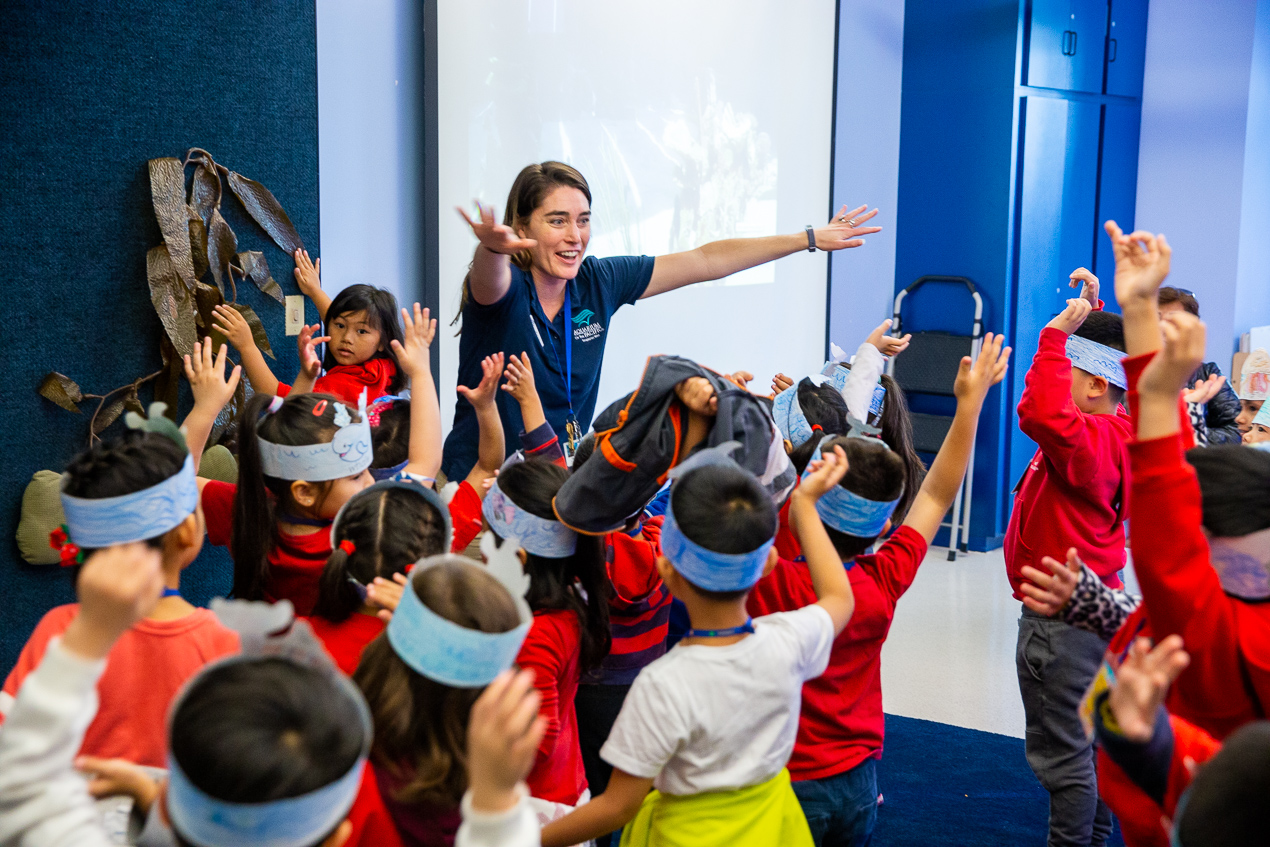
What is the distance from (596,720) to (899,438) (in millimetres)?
903

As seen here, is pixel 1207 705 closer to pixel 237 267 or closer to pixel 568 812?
pixel 568 812

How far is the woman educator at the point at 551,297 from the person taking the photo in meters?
2.47

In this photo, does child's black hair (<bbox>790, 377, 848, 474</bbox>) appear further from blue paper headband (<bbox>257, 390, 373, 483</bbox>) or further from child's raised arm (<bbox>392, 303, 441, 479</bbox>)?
blue paper headband (<bbox>257, 390, 373, 483</bbox>)

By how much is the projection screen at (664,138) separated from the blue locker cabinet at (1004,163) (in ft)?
1.79

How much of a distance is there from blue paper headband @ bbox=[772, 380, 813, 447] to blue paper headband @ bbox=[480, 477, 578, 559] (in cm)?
62

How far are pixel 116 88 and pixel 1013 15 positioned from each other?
397 centimetres

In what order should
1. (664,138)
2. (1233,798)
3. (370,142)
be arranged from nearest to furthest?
1. (1233,798)
2. (370,142)
3. (664,138)

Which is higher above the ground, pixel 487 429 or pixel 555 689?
pixel 487 429

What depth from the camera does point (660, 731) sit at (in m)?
1.25

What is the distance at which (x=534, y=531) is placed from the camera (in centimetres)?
158

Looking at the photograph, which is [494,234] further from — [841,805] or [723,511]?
[841,805]

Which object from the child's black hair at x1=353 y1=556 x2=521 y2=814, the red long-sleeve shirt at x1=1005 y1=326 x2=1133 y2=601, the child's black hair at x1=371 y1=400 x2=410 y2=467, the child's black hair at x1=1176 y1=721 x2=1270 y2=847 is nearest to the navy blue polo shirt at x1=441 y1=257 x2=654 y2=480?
the child's black hair at x1=371 y1=400 x2=410 y2=467

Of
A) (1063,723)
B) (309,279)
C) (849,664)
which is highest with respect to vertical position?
(309,279)

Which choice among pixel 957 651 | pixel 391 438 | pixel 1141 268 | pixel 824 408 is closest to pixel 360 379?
pixel 391 438
